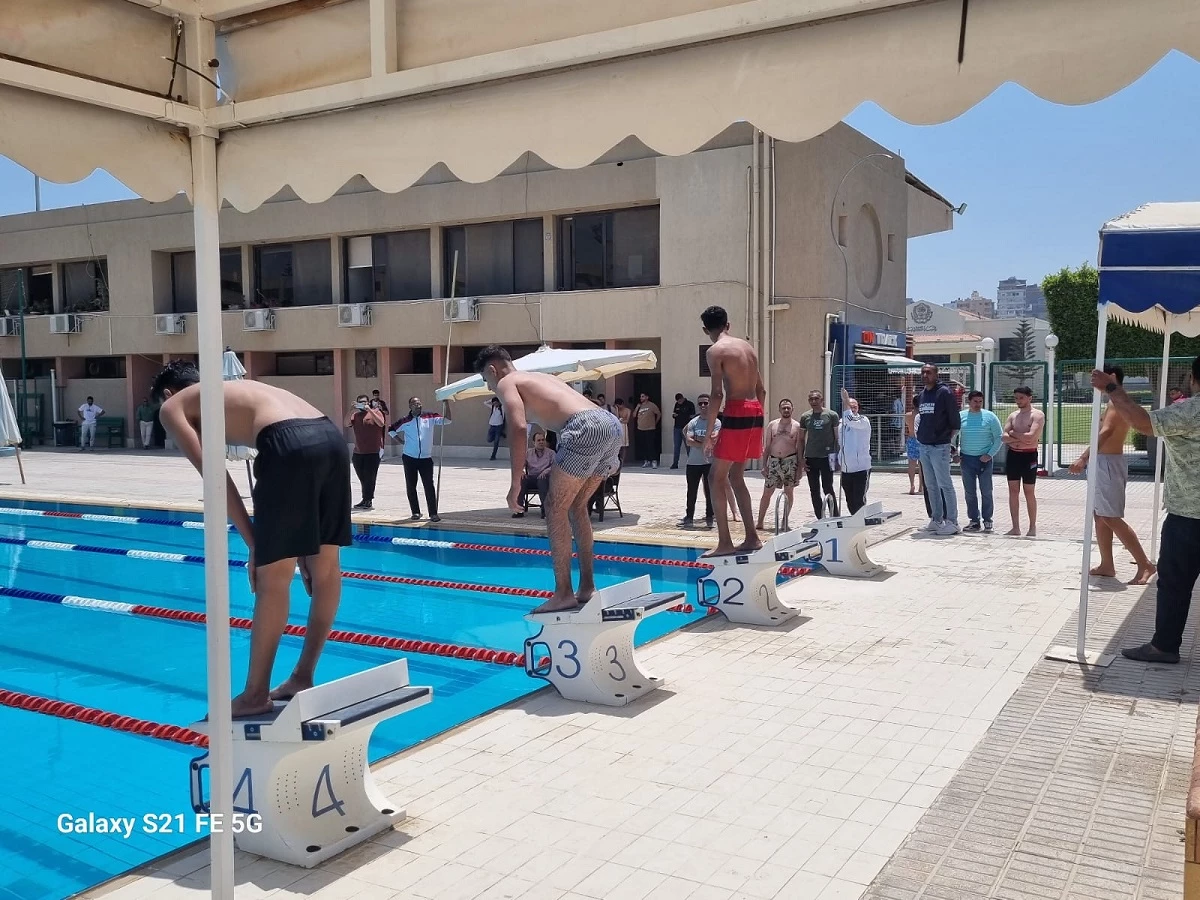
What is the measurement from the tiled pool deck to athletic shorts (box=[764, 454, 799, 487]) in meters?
3.88

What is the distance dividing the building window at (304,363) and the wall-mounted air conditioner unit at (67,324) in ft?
22.8

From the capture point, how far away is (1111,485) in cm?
782

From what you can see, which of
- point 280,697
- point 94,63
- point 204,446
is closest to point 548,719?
point 280,697

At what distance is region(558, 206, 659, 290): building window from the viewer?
21.7 m

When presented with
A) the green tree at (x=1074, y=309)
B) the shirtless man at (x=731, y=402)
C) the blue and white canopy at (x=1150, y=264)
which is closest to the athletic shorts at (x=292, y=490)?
the shirtless man at (x=731, y=402)

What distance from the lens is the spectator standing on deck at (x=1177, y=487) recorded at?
17.9 feet

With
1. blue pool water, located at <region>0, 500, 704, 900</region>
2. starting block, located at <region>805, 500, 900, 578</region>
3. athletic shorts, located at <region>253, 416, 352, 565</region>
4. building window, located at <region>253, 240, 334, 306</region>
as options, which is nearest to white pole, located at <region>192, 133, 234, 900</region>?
athletic shorts, located at <region>253, 416, 352, 565</region>

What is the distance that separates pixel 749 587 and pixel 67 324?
28721 mm

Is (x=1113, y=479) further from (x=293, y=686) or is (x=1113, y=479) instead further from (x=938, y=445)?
(x=293, y=686)

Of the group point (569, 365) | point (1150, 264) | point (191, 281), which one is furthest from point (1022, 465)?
point (191, 281)

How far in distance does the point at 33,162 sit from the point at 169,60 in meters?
0.50

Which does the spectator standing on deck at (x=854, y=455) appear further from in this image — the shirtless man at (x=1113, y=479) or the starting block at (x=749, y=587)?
the starting block at (x=749, y=587)

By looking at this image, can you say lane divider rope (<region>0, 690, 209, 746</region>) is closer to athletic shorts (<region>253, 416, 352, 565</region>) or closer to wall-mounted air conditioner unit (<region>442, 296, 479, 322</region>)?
athletic shorts (<region>253, 416, 352, 565</region>)

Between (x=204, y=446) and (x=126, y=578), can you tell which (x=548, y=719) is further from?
(x=126, y=578)
